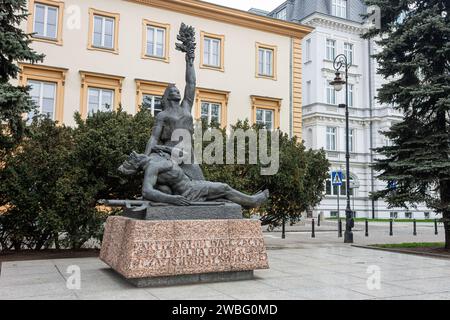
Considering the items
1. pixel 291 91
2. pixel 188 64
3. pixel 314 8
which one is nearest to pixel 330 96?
pixel 314 8

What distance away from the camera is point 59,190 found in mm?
11109

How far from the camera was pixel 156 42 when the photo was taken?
2544 cm

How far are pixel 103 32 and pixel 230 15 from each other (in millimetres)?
7781

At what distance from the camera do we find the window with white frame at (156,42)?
25.2 metres

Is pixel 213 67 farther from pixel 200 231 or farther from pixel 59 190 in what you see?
pixel 200 231

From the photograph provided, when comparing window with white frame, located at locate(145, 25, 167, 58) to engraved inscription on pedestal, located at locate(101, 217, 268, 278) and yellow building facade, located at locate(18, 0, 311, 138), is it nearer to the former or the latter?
yellow building facade, located at locate(18, 0, 311, 138)

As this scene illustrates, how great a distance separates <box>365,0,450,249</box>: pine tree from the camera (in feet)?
44.8

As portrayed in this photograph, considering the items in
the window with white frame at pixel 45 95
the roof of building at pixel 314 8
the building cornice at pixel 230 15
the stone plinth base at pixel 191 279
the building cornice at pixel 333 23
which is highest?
the roof of building at pixel 314 8

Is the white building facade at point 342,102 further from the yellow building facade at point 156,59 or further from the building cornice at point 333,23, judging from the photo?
the yellow building facade at point 156,59

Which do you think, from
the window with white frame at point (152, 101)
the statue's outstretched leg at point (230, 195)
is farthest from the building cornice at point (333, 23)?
the statue's outstretched leg at point (230, 195)

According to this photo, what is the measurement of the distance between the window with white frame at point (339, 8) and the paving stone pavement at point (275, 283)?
122 feet

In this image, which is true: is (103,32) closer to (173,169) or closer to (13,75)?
(13,75)

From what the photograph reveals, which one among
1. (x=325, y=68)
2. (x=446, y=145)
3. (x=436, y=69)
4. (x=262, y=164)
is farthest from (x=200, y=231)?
(x=325, y=68)
